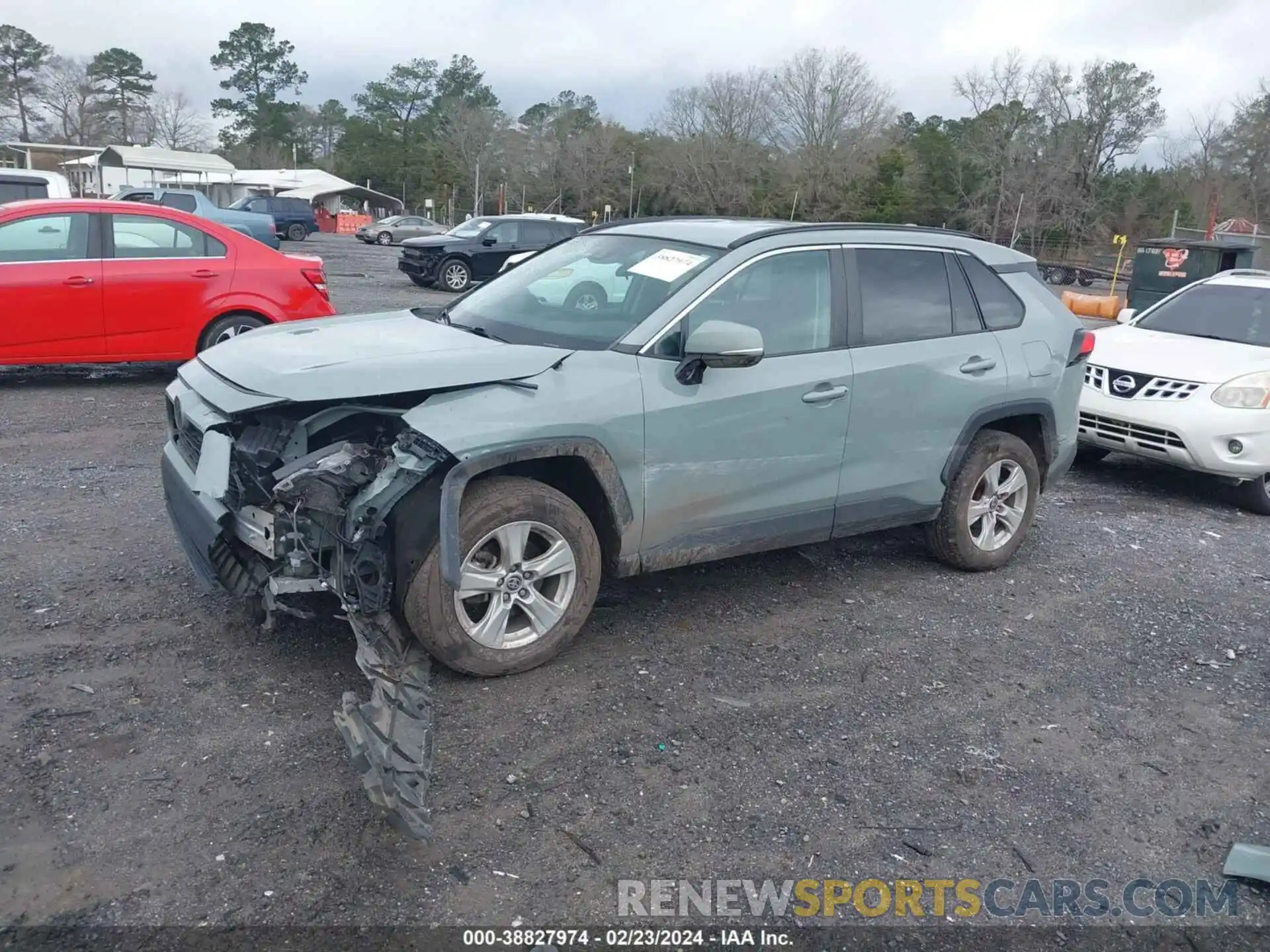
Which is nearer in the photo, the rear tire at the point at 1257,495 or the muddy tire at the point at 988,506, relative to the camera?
the muddy tire at the point at 988,506

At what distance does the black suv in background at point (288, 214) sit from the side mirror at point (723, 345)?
39.1 metres

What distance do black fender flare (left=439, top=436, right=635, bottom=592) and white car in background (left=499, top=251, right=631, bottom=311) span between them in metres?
0.88

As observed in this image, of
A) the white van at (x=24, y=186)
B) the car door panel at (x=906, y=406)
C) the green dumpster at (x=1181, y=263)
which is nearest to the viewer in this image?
the car door panel at (x=906, y=406)

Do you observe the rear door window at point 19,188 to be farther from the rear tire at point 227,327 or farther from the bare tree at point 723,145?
the bare tree at point 723,145

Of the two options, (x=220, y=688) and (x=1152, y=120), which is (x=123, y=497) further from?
(x=1152, y=120)

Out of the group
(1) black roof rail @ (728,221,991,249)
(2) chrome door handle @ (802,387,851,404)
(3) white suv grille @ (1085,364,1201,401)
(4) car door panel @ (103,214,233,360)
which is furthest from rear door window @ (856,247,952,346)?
(4) car door panel @ (103,214,233,360)

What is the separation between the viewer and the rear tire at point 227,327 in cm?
893

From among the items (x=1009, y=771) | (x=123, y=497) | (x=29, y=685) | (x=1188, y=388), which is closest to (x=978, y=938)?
(x=1009, y=771)

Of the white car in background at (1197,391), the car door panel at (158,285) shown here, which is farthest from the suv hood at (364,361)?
the car door panel at (158,285)

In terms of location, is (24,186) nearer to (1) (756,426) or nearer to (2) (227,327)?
(2) (227,327)

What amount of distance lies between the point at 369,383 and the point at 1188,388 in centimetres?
603

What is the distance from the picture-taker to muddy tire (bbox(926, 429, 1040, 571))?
536 cm

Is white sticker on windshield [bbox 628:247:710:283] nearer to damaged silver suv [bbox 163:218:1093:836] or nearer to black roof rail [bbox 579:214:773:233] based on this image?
damaged silver suv [bbox 163:218:1093:836]

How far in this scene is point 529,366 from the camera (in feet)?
13.2
